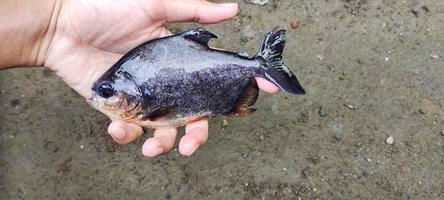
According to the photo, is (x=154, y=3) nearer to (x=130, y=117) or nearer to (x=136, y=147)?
(x=130, y=117)

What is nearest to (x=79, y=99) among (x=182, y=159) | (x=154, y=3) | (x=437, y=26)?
(x=182, y=159)

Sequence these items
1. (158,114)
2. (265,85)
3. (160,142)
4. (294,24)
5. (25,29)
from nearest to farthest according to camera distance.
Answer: (158,114)
(160,142)
(265,85)
(25,29)
(294,24)

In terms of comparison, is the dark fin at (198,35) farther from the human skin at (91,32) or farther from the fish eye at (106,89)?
the fish eye at (106,89)

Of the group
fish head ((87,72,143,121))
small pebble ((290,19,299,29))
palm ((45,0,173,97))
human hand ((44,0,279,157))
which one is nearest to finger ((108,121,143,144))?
human hand ((44,0,279,157))

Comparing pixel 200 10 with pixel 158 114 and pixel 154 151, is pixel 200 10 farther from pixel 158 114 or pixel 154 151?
pixel 154 151

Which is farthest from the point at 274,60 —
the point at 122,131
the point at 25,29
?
the point at 25,29

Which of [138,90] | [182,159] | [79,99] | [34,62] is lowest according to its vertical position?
[182,159]

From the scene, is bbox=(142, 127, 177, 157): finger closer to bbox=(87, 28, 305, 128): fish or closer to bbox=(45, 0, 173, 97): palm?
bbox=(87, 28, 305, 128): fish
